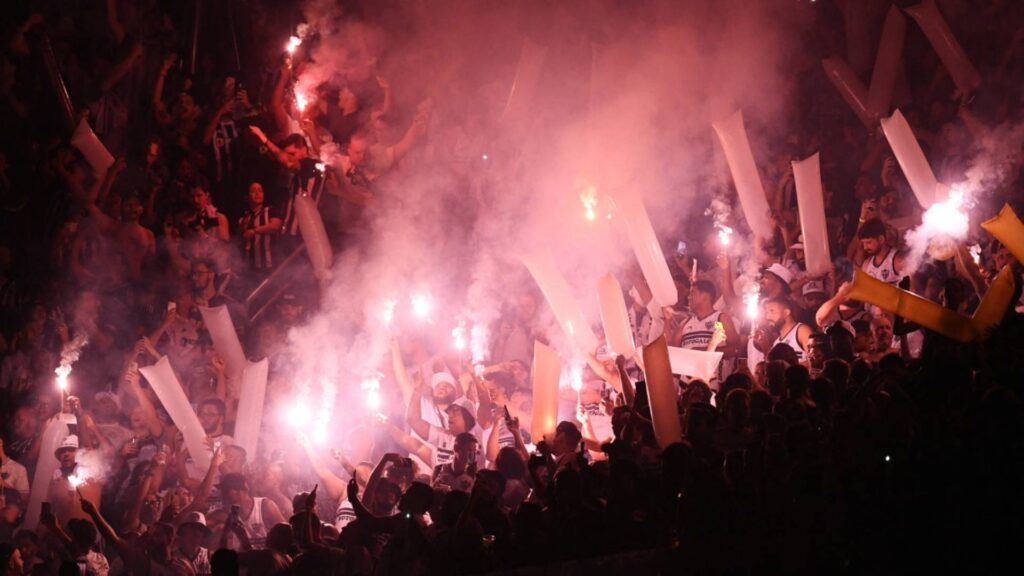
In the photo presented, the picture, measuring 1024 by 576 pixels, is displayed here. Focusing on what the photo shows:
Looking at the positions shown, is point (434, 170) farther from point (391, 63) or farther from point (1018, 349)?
point (1018, 349)

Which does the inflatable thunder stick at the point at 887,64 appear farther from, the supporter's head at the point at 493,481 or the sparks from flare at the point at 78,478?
the sparks from flare at the point at 78,478

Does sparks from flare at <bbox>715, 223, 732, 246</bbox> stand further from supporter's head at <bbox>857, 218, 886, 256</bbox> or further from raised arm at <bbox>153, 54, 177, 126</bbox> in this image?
raised arm at <bbox>153, 54, 177, 126</bbox>

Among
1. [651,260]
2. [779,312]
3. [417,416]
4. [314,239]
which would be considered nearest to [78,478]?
[417,416]

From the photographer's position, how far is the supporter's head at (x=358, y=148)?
9.53m

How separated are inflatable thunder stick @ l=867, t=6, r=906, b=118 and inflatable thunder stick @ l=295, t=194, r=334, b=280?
14.9ft

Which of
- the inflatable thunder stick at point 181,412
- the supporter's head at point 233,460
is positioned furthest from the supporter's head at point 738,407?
the inflatable thunder stick at point 181,412

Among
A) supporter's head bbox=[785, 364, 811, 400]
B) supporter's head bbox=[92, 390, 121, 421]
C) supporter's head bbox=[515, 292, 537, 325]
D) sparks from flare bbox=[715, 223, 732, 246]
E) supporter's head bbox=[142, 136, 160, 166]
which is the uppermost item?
supporter's head bbox=[142, 136, 160, 166]

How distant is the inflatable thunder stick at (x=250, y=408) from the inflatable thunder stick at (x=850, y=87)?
4.59 meters

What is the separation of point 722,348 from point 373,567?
9.36 ft

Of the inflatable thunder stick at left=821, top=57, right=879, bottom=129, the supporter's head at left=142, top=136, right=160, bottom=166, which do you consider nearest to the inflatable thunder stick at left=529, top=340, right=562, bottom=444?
the inflatable thunder stick at left=821, top=57, right=879, bottom=129

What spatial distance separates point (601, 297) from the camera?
6.04 metres

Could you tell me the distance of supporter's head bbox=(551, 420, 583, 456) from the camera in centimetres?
514

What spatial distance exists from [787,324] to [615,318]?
990 mm

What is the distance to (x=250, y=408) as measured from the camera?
22.0 feet
